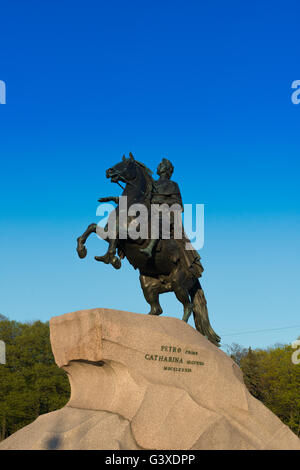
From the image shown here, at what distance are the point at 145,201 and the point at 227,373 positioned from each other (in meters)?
3.70

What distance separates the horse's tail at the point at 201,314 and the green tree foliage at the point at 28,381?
2279 centimetres

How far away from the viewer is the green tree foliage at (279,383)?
34750mm

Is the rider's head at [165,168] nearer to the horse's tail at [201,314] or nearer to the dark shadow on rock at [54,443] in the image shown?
the horse's tail at [201,314]

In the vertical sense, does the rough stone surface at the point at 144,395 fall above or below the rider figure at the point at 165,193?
below

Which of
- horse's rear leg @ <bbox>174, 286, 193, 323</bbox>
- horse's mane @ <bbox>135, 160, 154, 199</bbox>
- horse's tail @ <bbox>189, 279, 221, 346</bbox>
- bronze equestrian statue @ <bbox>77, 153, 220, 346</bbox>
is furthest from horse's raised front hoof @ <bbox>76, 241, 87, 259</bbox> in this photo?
horse's tail @ <bbox>189, 279, 221, 346</bbox>

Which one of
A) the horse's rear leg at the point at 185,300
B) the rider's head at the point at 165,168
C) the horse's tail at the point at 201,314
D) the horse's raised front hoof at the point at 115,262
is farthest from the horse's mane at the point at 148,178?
the horse's tail at the point at 201,314

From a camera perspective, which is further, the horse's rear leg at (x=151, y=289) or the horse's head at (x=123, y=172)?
the horse's rear leg at (x=151, y=289)

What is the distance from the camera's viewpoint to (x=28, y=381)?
34.2 metres

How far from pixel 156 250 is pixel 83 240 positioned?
1547 millimetres

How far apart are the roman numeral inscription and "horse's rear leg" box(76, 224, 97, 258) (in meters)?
2.54

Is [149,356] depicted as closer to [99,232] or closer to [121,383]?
[121,383]

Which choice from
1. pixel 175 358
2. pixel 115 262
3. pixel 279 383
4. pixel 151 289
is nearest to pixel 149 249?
pixel 115 262

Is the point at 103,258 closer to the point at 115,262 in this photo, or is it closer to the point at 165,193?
the point at 115,262
